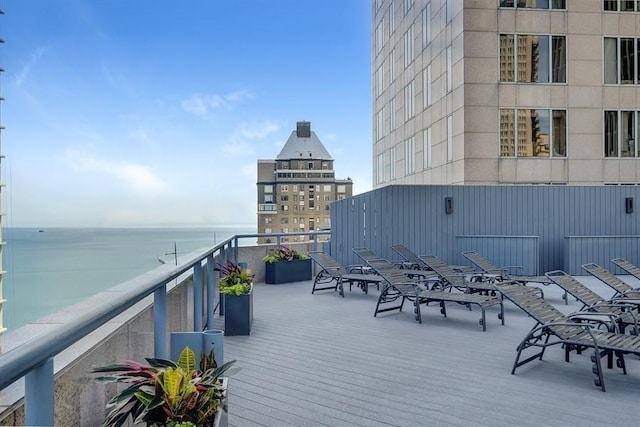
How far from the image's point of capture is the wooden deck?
3.51m

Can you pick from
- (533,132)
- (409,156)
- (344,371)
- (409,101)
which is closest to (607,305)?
(344,371)

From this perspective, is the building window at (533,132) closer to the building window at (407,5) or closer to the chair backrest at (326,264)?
the building window at (407,5)

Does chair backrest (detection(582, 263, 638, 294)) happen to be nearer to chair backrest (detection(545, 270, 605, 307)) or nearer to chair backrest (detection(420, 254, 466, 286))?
chair backrest (detection(545, 270, 605, 307))

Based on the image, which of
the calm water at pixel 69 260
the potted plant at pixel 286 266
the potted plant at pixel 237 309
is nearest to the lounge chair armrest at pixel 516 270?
the potted plant at pixel 286 266

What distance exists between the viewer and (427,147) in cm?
2092

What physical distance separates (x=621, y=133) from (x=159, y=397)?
63.6 ft

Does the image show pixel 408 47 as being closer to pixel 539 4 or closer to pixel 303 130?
pixel 539 4

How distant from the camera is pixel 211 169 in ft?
215

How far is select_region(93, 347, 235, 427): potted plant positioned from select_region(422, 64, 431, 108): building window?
64.7 feet

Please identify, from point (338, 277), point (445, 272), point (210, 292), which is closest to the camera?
point (210, 292)

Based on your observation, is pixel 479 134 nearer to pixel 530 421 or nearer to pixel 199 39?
pixel 530 421

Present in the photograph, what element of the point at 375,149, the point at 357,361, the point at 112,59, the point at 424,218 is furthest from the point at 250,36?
the point at 357,361

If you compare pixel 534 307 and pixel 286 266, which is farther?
pixel 286 266

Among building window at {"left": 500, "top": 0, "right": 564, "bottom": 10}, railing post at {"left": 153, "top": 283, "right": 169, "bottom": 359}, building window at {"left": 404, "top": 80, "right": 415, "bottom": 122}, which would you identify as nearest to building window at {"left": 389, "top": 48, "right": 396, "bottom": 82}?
building window at {"left": 404, "top": 80, "right": 415, "bottom": 122}
